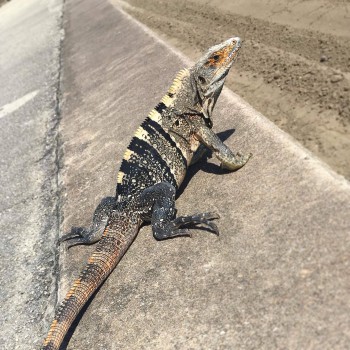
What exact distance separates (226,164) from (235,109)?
147 cm

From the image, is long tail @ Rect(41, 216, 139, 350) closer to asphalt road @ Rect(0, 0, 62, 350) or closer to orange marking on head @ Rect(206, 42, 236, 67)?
asphalt road @ Rect(0, 0, 62, 350)

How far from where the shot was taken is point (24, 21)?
998 inches

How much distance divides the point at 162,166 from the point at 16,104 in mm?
8195


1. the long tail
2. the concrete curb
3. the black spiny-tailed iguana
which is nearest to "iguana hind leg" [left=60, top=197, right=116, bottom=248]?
the black spiny-tailed iguana

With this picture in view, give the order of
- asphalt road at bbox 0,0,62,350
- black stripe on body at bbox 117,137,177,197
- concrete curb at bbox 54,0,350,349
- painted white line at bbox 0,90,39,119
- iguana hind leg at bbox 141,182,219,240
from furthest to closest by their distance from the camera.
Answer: painted white line at bbox 0,90,39,119
black stripe on body at bbox 117,137,177,197
asphalt road at bbox 0,0,62,350
iguana hind leg at bbox 141,182,219,240
concrete curb at bbox 54,0,350,349

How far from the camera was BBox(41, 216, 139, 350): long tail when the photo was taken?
3730mm

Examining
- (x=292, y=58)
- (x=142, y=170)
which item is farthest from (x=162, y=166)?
(x=292, y=58)

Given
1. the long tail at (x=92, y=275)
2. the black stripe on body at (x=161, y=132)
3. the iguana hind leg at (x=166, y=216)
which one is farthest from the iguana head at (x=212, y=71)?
the long tail at (x=92, y=275)

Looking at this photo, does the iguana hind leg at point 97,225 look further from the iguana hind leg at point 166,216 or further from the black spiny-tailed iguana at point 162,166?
the iguana hind leg at point 166,216

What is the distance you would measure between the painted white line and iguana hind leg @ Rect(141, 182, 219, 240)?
25.9 ft

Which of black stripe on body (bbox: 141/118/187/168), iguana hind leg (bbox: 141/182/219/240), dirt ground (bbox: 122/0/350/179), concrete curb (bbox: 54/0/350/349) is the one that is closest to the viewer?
concrete curb (bbox: 54/0/350/349)

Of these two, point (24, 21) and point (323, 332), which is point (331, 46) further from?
point (24, 21)

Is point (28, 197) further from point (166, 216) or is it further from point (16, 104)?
point (16, 104)

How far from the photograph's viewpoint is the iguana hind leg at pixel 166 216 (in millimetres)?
4273
